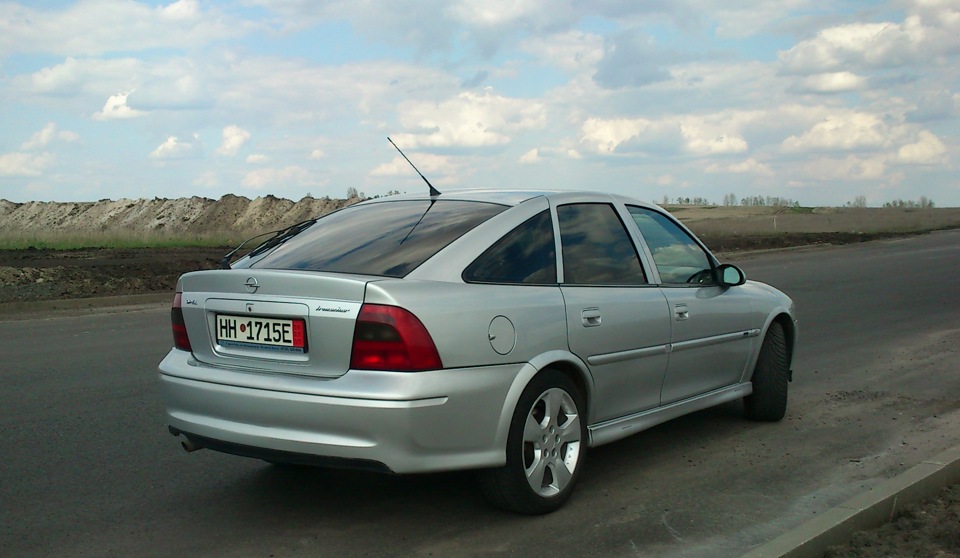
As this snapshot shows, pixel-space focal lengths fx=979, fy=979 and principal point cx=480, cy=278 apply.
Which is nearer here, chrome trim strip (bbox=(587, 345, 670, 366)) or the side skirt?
chrome trim strip (bbox=(587, 345, 670, 366))

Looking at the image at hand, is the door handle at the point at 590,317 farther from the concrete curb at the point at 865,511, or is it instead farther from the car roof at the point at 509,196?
the concrete curb at the point at 865,511

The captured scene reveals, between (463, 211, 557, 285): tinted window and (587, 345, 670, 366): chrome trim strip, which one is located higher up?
(463, 211, 557, 285): tinted window

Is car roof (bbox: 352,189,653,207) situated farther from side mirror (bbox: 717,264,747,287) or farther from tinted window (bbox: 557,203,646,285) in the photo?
side mirror (bbox: 717,264,747,287)

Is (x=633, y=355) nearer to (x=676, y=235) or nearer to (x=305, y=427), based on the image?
(x=676, y=235)

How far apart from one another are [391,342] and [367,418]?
35 cm

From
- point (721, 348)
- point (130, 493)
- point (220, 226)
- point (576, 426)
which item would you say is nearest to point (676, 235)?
point (721, 348)

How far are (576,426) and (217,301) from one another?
194 centimetres

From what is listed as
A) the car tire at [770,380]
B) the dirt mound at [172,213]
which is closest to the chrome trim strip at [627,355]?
the car tire at [770,380]

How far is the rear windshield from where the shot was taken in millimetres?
4887

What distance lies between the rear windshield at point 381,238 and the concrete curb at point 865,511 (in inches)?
82.0

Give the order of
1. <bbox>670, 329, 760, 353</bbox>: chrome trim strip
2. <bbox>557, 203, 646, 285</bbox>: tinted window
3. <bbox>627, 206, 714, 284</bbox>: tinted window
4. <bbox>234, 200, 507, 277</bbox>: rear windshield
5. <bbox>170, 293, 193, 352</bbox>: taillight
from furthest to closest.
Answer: <bbox>627, 206, 714, 284</bbox>: tinted window < <bbox>670, 329, 760, 353</bbox>: chrome trim strip < <bbox>557, 203, 646, 285</bbox>: tinted window < <bbox>170, 293, 193, 352</bbox>: taillight < <bbox>234, 200, 507, 277</bbox>: rear windshield

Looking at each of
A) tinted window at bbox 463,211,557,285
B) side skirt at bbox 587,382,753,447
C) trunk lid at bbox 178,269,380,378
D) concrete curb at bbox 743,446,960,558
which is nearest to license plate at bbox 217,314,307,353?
trunk lid at bbox 178,269,380,378

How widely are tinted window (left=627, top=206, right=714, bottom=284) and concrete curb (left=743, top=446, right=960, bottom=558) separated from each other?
1.80 metres

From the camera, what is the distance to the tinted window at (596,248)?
214 inches
